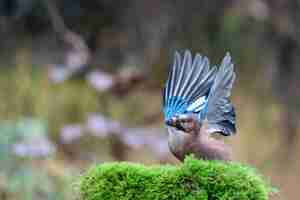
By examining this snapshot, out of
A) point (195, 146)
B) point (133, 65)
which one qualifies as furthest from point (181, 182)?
point (133, 65)

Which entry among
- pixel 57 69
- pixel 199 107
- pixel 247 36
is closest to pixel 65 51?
pixel 57 69

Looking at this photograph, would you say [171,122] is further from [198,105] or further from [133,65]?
[133,65]

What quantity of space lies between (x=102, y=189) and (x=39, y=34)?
383cm

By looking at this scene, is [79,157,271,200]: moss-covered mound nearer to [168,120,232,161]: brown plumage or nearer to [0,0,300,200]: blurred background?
[168,120,232,161]: brown plumage

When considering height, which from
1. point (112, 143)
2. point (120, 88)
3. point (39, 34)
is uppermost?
point (39, 34)

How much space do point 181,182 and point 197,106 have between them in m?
0.33

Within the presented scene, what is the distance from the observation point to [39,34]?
582cm

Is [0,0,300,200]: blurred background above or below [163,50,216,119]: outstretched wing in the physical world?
above

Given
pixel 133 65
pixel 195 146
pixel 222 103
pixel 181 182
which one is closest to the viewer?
pixel 181 182

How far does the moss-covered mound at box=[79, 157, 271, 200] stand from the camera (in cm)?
203

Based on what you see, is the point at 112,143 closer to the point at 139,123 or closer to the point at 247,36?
the point at 139,123

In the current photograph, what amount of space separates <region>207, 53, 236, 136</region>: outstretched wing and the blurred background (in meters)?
3.15

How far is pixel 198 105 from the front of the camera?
7.57 feet

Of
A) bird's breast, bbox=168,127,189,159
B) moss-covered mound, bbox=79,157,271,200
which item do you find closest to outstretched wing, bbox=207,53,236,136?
bird's breast, bbox=168,127,189,159
